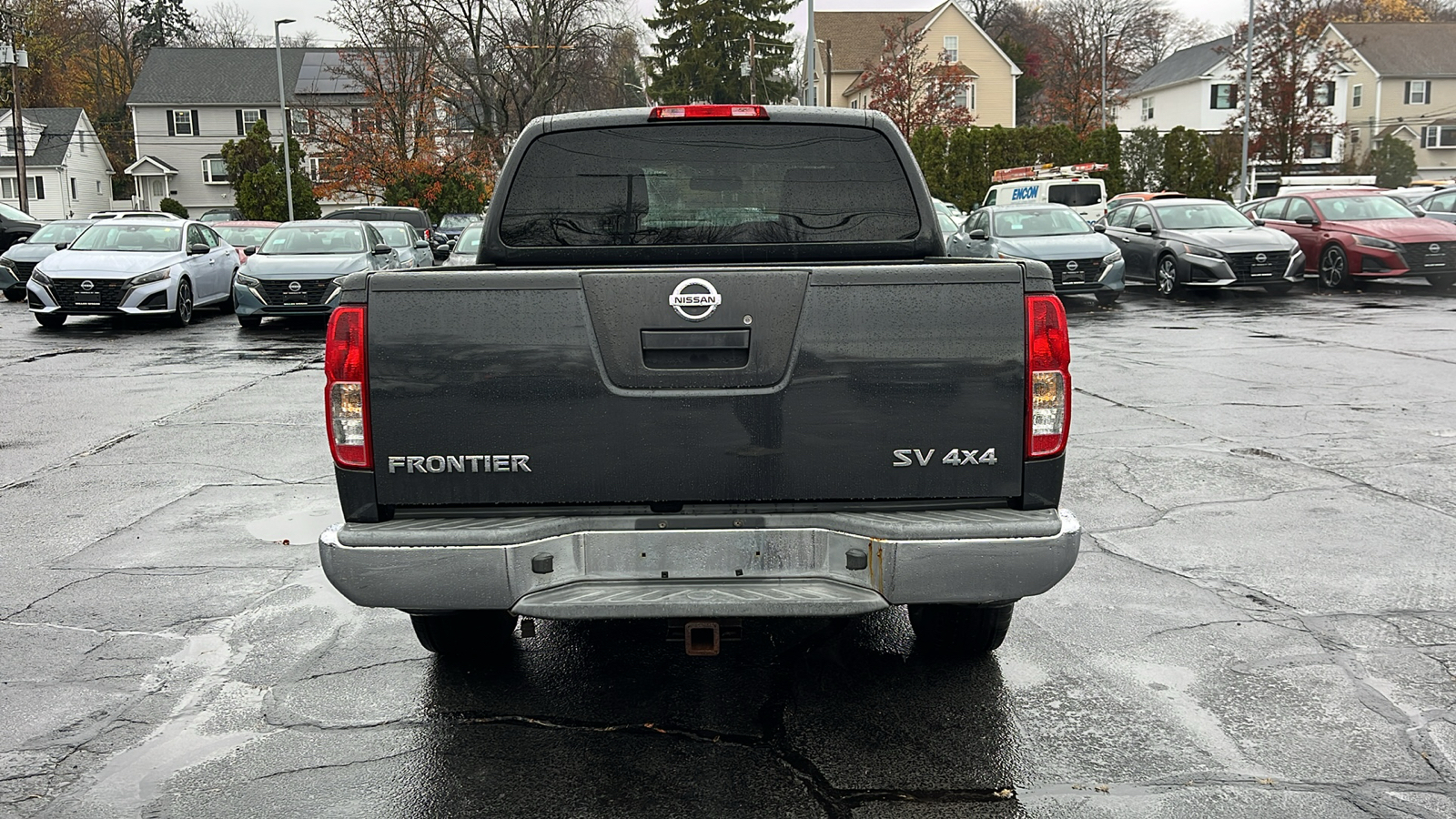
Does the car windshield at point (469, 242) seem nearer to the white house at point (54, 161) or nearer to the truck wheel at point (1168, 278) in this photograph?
the truck wheel at point (1168, 278)

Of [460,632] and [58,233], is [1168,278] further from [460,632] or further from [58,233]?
[58,233]

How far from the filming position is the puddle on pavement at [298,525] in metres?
6.81

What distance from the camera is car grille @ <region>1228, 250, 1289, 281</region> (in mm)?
21188

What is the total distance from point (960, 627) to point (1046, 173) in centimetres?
3436

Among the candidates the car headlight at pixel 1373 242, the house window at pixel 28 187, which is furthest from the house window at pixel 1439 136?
the house window at pixel 28 187

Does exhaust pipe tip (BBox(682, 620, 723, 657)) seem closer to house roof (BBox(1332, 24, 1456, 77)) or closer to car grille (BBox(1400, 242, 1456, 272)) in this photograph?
car grille (BBox(1400, 242, 1456, 272))

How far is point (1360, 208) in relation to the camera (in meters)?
23.0

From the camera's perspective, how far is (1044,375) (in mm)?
3650

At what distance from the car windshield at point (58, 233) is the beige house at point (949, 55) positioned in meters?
51.7

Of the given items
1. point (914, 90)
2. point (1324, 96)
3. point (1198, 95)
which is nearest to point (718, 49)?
point (914, 90)

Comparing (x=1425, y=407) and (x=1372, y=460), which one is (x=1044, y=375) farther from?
(x=1425, y=407)

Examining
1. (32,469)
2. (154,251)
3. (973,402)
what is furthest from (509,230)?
(154,251)

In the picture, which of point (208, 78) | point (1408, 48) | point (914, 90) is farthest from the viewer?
point (208, 78)

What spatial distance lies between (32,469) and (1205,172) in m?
39.9
